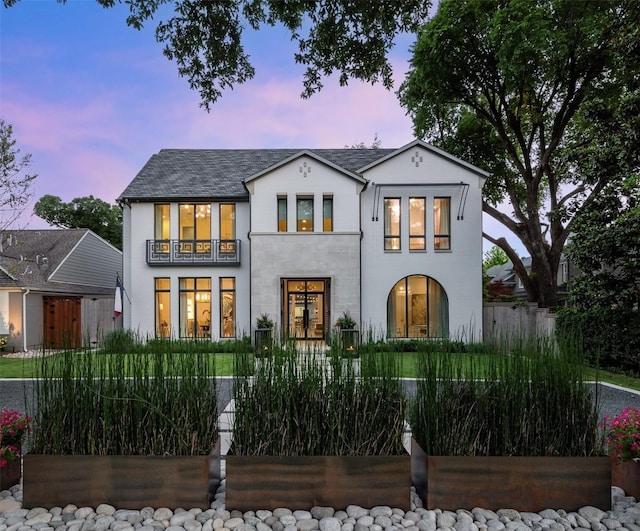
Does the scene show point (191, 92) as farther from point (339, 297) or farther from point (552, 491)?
point (339, 297)

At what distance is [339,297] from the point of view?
1413 cm

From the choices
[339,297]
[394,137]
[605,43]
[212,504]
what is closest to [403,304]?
[339,297]

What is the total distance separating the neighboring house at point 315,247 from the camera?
14.2 meters

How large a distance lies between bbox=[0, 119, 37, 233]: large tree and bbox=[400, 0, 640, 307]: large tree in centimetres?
1351

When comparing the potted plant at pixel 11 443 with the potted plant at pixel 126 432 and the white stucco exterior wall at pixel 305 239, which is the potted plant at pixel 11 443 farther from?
the white stucco exterior wall at pixel 305 239

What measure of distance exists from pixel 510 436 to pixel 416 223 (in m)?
12.1

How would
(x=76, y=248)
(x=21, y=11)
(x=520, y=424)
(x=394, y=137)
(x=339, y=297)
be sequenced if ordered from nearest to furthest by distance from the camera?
(x=520, y=424)
(x=21, y=11)
(x=339, y=297)
(x=76, y=248)
(x=394, y=137)

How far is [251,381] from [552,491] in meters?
2.27

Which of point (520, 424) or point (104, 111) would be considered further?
point (104, 111)

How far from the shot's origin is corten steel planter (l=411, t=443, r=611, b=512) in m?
2.85

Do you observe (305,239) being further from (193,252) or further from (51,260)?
(51,260)

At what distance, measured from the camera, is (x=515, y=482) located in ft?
9.36

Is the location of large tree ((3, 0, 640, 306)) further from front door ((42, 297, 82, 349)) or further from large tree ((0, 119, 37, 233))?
front door ((42, 297, 82, 349))

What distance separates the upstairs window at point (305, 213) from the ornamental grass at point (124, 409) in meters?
11.4
